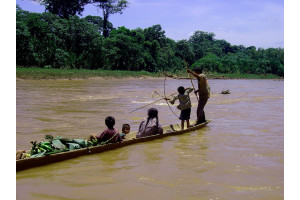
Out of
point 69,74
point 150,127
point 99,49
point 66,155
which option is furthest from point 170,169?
point 99,49

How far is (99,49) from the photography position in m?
32.9

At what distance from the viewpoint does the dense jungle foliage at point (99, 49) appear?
27328 mm

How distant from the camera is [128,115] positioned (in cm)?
989

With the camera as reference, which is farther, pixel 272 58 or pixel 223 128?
pixel 272 58

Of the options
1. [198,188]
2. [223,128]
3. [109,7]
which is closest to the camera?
[198,188]

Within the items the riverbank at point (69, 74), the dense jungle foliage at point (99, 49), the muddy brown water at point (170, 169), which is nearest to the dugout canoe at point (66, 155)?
the muddy brown water at point (170, 169)

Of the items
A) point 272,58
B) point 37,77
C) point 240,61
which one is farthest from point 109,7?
point 272,58

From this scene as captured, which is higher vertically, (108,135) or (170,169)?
(108,135)

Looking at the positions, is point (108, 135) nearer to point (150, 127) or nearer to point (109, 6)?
point (150, 127)

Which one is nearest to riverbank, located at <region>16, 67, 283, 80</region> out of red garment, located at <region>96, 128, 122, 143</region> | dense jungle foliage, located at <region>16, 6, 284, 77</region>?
dense jungle foliage, located at <region>16, 6, 284, 77</region>

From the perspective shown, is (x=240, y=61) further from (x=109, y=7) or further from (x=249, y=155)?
(x=249, y=155)

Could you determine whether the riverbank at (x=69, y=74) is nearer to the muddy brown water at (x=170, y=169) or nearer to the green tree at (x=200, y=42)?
the muddy brown water at (x=170, y=169)

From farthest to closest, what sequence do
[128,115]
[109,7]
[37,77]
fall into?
1. [109,7]
2. [37,77]
3. [128,115]

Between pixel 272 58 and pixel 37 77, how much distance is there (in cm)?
4350
